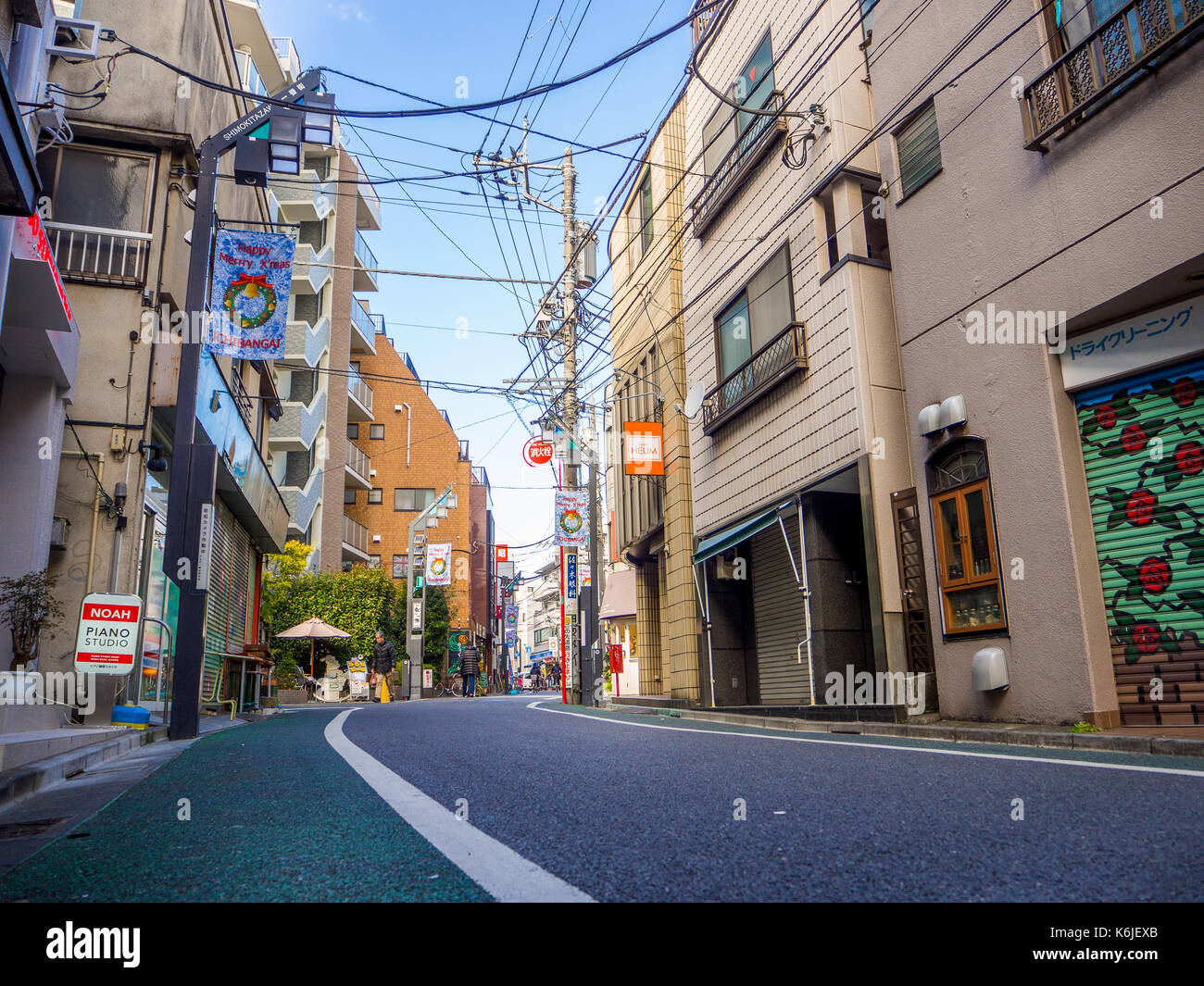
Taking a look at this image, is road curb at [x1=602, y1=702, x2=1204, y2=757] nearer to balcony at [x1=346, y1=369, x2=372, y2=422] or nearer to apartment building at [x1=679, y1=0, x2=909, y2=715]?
apartment building at [x1=679, y1=0, x2=909, y2=715]

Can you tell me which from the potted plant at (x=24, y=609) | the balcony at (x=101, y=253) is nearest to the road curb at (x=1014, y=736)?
the potted plant at (x=24, y=609)

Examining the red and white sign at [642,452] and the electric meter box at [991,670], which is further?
the red and white sign at [642,452]

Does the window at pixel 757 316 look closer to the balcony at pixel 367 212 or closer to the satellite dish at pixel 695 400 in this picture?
the satellite dish at pixel 695 400

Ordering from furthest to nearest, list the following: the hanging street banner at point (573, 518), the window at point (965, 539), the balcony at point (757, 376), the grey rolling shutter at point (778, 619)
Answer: the hanging street banner at point (573, 518), the grey rolling shutter at point (778, 619), the balcony at point (757, 376), the window at point (965, 539)

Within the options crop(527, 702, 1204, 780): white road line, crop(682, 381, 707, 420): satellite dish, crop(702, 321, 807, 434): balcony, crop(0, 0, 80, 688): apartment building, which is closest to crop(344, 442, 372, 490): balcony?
crop(682, 381, 707, 420): satellite dish

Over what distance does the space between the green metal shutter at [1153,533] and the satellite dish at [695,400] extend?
925cm

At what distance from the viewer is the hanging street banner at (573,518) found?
20.6 metres

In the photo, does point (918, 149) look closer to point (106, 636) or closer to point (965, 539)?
point (965, 539)

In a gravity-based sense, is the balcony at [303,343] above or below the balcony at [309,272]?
below

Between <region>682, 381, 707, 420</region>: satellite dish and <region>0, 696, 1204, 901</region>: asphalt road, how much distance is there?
11.7 metres

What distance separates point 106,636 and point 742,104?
1294cm

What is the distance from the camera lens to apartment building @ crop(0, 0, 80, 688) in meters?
7.59

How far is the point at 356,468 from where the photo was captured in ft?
137
